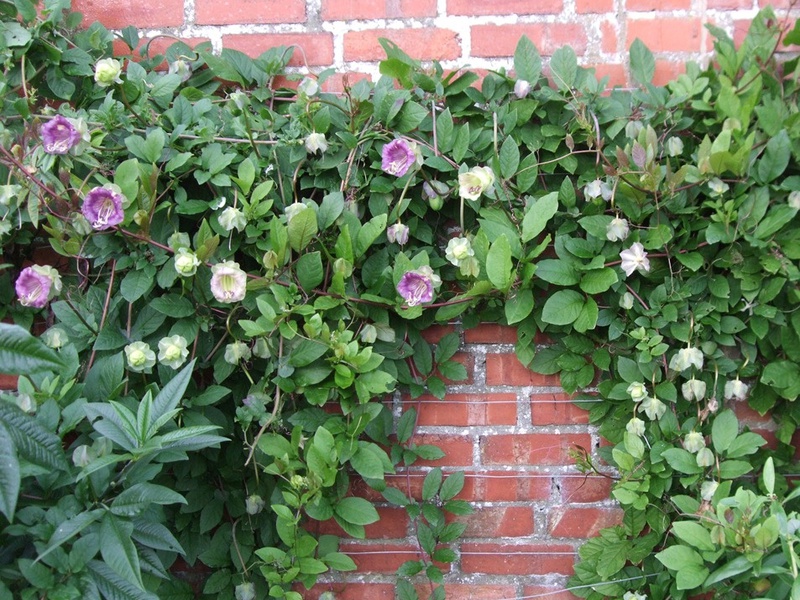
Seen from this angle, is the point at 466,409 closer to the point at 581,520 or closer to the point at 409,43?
the point at 581,520

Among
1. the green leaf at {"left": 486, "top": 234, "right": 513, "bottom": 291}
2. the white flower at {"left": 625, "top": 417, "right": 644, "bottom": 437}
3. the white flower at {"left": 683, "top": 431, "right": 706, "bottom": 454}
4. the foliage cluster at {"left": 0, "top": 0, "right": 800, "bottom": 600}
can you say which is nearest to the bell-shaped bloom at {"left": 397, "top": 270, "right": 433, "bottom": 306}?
the foliage cluster at {"left": 0, "top": 0, "right": 800, "bottom": 600}

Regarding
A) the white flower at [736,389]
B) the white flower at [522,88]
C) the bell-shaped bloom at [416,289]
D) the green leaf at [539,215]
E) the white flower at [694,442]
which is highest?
the white flower at [522,88]

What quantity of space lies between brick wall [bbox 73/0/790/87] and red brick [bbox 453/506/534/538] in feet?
2.93

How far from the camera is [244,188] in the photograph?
1.16 meters

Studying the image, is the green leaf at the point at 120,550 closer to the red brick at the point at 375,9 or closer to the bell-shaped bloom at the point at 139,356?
the bell-shaped bloom at the point at 139,356

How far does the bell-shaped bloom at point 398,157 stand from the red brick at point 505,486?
0.63 m

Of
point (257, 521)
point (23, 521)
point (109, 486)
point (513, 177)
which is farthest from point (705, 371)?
point (23, 521)

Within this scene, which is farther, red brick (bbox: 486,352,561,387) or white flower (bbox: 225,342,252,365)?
red brick (bbox: 486,352,561,387)

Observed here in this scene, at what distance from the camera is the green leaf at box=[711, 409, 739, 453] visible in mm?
1202

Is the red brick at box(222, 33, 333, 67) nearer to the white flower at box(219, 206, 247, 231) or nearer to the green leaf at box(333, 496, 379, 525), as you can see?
the white flower at box(219, 206, 247, 231)

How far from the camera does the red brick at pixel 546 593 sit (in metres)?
1.32

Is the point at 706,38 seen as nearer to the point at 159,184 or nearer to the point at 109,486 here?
the point at 159,184

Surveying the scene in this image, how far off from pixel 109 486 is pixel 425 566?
0.62m

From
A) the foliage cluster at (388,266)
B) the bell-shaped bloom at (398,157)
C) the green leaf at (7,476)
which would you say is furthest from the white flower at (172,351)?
the bell-shaped bloom at (398,157)
